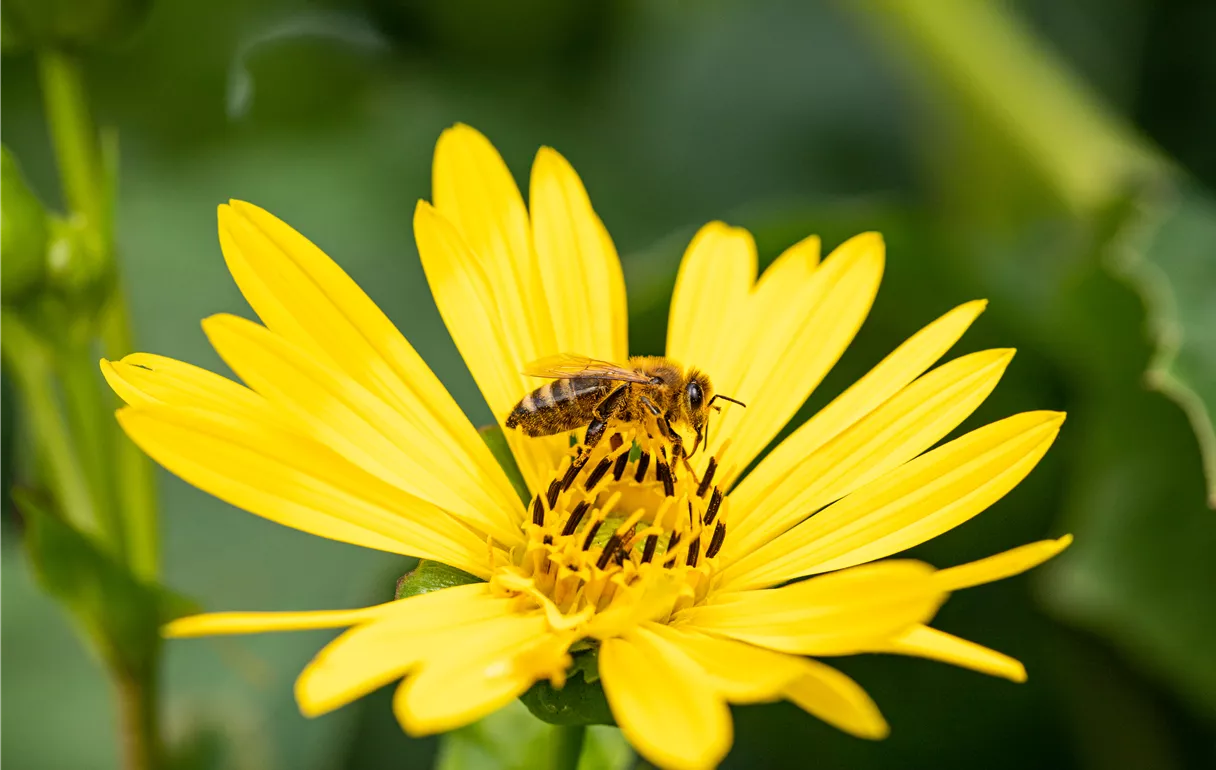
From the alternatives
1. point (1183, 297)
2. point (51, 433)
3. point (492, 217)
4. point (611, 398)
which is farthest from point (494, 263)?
point (1183, 297)

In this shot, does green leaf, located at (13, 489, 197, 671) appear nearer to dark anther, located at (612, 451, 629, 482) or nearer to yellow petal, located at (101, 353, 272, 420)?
yellow petal, located at (101, 353, 272, 420)

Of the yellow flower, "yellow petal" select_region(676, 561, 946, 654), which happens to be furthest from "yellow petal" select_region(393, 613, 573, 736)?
"yellow petal" select_region(676, 561, 946, 654)

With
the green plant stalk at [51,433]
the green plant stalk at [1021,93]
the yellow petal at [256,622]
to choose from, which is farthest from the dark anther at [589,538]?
the green plant stalk at [1021,93]

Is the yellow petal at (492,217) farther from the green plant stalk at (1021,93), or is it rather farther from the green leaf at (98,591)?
the green plant stalk at (1021,93)

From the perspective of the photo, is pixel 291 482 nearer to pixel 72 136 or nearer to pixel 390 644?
pixel 390 644

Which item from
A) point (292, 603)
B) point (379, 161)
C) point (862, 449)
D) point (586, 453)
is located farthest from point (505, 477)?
point (379, 161)

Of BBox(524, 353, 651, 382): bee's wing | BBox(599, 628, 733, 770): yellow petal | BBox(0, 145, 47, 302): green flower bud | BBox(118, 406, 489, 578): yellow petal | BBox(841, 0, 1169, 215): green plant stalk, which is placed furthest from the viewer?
BBox(841, 0, 1169, 215): green plant stalk
